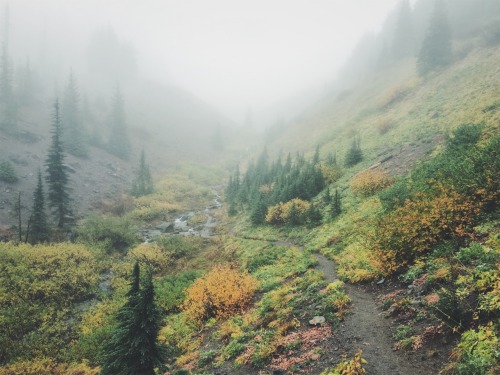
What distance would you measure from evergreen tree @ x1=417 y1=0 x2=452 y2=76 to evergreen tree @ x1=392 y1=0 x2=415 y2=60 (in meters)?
24.3

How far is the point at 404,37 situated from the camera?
79688 mm

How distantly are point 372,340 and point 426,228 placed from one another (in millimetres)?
5662

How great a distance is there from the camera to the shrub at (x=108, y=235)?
3022cm

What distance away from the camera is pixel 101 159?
212 feet

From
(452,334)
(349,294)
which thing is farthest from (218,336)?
(452,334)

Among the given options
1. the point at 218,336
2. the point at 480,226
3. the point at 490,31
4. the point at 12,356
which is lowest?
the point at 12,356

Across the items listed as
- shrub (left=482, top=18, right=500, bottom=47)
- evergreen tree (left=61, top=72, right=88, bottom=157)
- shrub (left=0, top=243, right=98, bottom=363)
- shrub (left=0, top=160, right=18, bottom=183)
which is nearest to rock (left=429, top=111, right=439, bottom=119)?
shrub (left=482, top=18, right=500, bottom=47)

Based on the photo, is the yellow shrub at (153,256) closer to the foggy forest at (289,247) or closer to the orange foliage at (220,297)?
the foggy forest at (289,247)

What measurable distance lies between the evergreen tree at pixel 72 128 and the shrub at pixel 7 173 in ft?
60.1

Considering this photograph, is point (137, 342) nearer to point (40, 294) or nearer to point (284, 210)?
point (40, 294)

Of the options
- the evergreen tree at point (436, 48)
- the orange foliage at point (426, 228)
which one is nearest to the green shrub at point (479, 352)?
Answer: the orange foliage at point (426, 228)

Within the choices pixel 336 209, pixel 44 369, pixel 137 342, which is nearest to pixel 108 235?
pixel 44 369

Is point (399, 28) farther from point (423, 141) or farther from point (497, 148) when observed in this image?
point (497, 148)

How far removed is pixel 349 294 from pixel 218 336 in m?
6.26
